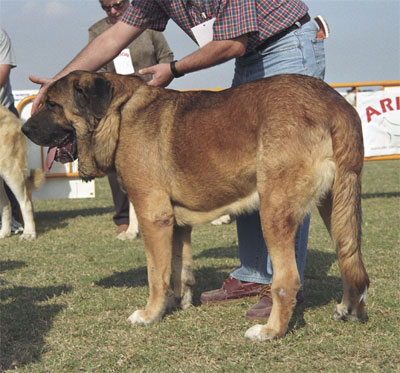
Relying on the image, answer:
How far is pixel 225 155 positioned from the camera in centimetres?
319

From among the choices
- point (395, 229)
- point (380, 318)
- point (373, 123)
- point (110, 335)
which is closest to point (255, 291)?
point (380, 318)

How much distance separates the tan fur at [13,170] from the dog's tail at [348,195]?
17.0 ft

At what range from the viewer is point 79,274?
199 inches

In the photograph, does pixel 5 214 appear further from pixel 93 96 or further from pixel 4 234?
pixel 93 96

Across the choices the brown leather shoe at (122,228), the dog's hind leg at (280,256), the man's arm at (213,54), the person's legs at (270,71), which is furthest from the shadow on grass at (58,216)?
the dog's hind leg at (280,256)

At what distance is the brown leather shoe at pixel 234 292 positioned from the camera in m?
4.04

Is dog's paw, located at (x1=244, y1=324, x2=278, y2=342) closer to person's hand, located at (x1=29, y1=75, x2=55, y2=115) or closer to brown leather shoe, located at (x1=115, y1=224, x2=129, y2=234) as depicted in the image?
person's hand, located at (x1=29, y1=75, x2=55, y2=115)

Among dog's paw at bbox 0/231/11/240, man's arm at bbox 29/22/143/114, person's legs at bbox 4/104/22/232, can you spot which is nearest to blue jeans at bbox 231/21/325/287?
man's arm at bbox 29/22/143/114

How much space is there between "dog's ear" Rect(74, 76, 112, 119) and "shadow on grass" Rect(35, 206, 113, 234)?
4818 mm

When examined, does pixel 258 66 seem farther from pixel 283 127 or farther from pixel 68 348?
pixel 68 348

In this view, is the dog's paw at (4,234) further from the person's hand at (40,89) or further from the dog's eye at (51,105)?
the dog's eye at (51,105)

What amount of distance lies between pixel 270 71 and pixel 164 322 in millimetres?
1893

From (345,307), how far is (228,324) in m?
0.76

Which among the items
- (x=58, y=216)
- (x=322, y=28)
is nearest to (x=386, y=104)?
(x=58, y=216)
